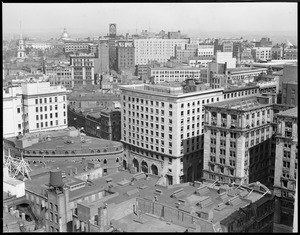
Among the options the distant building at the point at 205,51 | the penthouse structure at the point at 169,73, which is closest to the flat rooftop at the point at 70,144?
the penthouse structure at the point at 169,73

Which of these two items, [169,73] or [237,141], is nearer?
[237,141]

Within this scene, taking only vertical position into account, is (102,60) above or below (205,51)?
below

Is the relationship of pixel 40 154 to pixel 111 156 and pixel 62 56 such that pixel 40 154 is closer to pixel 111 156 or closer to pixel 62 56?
pixel 111 156

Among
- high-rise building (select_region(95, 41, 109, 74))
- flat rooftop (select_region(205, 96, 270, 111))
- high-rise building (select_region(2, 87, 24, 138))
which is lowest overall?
high-rise building (select_region(2, 87, 24, 138))

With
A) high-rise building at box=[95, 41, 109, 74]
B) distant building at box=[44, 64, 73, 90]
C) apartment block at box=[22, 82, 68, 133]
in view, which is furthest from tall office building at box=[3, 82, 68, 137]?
high-rise building at box=[95, 41, 109, 74]

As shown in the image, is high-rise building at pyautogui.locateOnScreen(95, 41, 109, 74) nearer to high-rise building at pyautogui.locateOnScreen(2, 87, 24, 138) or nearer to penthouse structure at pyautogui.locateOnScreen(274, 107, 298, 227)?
high-rise building at pyautogui.locateOnScreen(2, 87, 24, 138)

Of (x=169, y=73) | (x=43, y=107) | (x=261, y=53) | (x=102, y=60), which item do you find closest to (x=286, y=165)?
(x=43, y=107)

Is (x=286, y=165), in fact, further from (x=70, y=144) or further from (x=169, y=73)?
(x=169, y=73)

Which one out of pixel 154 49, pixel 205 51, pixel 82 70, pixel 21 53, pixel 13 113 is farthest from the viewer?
pixel 205 51
